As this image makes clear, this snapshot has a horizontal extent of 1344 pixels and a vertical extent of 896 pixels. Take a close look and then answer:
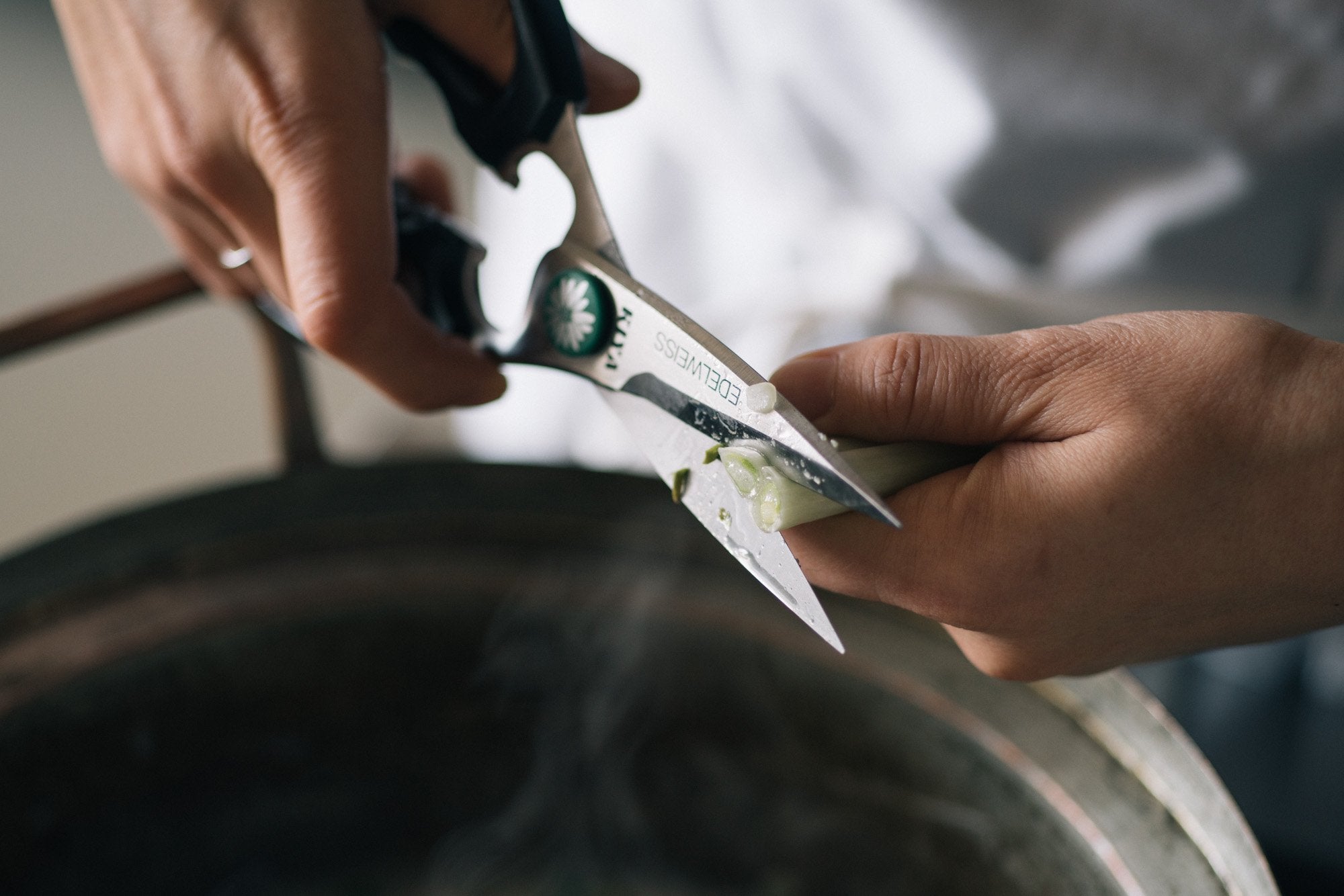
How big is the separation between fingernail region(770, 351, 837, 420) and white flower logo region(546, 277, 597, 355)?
113 millimetres

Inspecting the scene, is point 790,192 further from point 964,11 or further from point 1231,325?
point 1231,325

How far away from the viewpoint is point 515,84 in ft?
Answer: 1.66

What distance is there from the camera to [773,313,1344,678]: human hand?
373mm

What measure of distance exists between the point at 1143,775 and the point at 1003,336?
0.28m

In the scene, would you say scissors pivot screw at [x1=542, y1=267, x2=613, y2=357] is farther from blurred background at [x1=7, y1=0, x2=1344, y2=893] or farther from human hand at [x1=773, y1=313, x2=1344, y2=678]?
blurred background at [x1=7, y1=0, x2=1344, y2=893]

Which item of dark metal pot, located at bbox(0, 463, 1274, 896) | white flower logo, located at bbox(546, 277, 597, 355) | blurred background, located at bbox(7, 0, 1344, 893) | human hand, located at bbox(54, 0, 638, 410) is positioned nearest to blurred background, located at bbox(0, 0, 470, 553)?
blurred background, located at bbox(7, 0, 1344, 893)

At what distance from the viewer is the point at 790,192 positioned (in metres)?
0.91

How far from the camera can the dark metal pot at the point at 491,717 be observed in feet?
1.97

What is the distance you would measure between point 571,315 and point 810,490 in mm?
176

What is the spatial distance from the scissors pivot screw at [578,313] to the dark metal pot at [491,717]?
0.22m

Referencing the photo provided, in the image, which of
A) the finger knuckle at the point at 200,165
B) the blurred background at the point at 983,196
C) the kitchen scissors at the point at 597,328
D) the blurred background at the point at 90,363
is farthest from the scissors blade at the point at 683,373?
the blurred background at the point at 90,363

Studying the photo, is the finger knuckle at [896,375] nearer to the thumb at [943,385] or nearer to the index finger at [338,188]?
the thumb at [943,385]

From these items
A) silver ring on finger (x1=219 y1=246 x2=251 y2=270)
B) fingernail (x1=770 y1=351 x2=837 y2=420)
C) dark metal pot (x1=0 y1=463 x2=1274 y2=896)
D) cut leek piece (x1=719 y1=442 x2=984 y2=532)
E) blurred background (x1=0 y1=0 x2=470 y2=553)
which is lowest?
blurred background (x1=0 y1=0 x2=470 y2=553)

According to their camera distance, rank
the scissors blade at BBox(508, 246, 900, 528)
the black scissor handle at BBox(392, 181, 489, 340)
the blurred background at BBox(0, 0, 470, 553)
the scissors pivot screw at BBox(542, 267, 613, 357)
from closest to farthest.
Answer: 1. the scissors blade at BBox(508, 246, 900, 528)
2. the scissors pivot screw at BBox(542, 267, 613, 357)
3. the black scissor handle at BBox(392, 181, 489, 340)
4. the blurred background at BBox(0, 0, 470, 553)
